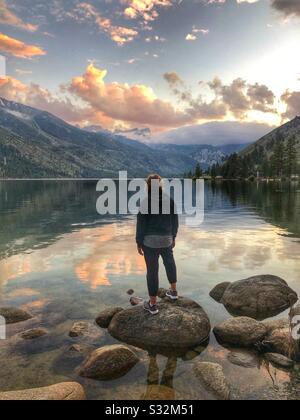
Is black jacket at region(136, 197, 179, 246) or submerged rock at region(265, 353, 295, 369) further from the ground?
black jacket at region(136, 197, 179, 246)

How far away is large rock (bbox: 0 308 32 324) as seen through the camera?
12469 mm

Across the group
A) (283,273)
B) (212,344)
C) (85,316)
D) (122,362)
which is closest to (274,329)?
(212,344)

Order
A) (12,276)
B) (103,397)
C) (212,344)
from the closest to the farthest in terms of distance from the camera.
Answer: (103,397) → (212,344) → (12,276)

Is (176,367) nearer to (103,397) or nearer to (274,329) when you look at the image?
(103,397)

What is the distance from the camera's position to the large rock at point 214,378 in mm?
8125

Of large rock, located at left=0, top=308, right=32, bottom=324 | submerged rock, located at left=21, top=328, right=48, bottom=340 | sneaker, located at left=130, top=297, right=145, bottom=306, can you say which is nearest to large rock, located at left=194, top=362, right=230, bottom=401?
sneaker, located at left=130, top=297, right=145, bottom=306

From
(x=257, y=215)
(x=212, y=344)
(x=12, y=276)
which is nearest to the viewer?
(x=212, y=344)

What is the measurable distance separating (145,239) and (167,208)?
4.28 feet

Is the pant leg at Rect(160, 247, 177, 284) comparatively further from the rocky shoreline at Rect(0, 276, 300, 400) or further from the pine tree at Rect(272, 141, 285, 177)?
the pine tree at Rect(272, 141, 285, 177)

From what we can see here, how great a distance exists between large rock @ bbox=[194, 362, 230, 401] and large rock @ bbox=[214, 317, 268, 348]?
1.89 meters

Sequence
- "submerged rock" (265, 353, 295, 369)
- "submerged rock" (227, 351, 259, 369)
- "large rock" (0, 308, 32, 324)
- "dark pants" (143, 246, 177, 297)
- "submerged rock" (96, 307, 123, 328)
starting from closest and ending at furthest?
1. "submerged rock" (265, 353, 295, 369)
2. "submerged rock" (227, 351, 259, 369)
3. "dark pants" (143, 246, 177, 297)
4. "submerged rock" (96, 307, 123, 328)
5. "large rock" (0, 308, 32, 324)

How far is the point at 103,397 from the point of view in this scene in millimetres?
8133

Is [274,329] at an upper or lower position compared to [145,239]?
lower

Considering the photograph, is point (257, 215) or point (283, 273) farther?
point (257, 215)
